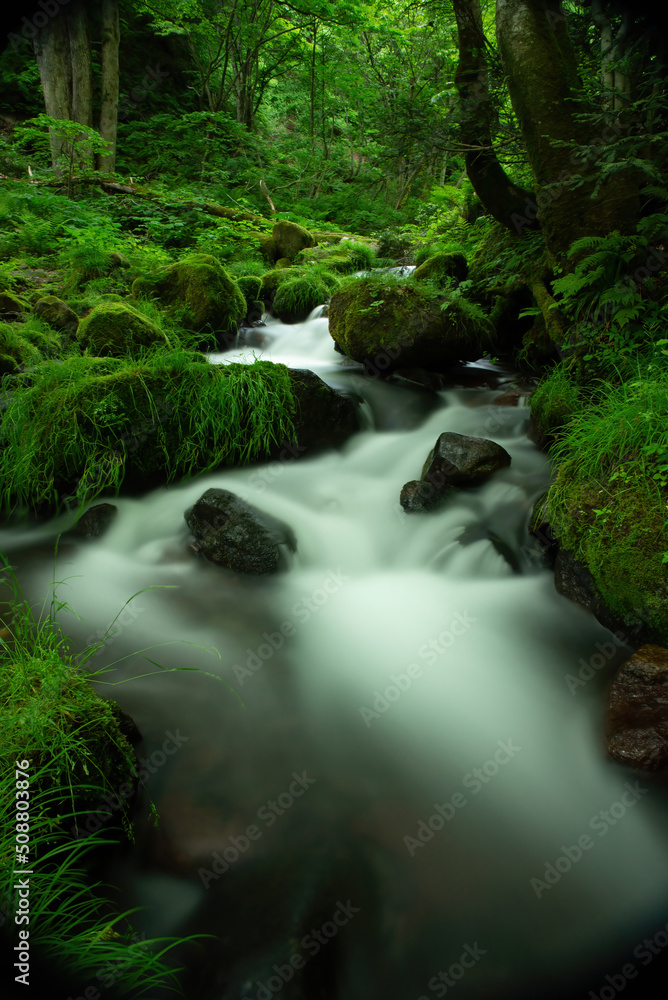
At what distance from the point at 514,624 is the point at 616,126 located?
3.79m

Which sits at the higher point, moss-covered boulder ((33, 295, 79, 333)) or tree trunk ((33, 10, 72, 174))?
tree trunk ((33, 10, 72, 174))

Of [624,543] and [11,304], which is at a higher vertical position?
[11,304]

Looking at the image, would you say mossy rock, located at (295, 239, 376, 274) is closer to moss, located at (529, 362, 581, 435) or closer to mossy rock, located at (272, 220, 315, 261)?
mossy rock, located at (272, 220, 315, 261)

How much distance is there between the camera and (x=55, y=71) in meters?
11.8

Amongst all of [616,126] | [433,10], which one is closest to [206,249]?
[433,10]

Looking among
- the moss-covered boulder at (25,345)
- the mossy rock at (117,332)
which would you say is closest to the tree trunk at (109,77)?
the moss-covered boulder at (25,345)

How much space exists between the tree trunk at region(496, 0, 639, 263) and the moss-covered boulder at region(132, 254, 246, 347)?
400 centimetres

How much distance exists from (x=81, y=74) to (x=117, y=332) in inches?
419

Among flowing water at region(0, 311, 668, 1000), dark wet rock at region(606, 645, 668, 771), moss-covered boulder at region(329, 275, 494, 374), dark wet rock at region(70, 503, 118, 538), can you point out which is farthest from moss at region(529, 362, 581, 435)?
dark wet rock at region(70, 503, 118, 538)

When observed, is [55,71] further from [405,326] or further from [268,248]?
[405,326]

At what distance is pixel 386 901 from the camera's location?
213 centimetres

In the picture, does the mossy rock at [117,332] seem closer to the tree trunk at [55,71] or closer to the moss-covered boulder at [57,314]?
the moss-covered boulder at [57,314]

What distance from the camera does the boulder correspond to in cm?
441

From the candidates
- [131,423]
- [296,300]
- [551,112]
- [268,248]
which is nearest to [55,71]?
[268,248]
